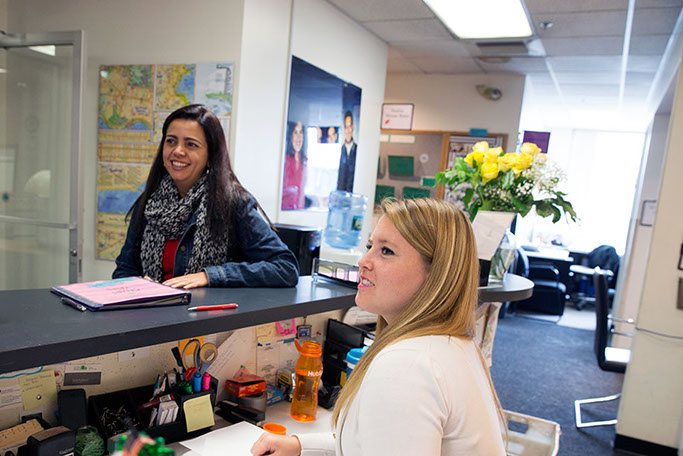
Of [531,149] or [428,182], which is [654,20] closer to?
[531,149]

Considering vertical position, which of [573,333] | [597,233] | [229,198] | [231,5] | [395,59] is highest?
[395,59]

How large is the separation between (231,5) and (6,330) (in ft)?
7.80

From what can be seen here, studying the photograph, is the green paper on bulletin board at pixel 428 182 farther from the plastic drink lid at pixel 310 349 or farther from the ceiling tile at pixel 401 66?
the plastic drink lid at pixel 310 349

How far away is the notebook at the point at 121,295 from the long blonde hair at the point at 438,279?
1.64 feet

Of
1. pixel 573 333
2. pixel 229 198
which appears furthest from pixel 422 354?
pixel 573 333

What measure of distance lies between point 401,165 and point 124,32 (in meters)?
3.85

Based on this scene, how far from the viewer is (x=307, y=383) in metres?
1.54

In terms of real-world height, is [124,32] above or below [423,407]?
above

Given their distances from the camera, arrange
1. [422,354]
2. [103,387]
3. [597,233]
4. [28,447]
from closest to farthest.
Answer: [422,354], [28,447], [103,387], [597,233]

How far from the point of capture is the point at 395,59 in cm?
534

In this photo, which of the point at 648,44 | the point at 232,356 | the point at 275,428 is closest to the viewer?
the point at 275,428

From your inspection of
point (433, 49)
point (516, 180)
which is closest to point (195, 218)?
point (516, 180)

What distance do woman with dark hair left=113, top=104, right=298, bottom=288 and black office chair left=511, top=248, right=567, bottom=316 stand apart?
519 cm

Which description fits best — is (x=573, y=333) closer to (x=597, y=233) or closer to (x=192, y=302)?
(x=597, y=233)
